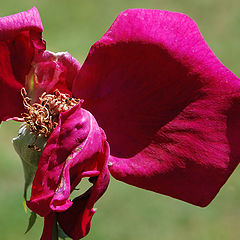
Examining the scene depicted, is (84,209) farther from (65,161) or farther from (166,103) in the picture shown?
(166,103)

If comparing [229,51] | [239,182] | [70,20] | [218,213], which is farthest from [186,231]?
[70,20]

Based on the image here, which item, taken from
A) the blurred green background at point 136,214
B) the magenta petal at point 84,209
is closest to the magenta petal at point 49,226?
the magenta petal at point 84,209

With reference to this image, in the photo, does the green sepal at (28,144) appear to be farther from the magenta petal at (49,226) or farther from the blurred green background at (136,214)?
the blurred green background at (136,214)

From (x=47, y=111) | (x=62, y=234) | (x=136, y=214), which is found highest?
(x=47, y=111)

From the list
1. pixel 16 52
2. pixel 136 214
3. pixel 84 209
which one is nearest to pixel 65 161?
pixel 84 209

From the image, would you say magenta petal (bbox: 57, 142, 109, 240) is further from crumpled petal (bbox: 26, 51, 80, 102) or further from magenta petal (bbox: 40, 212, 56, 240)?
crumpled petal (bbox: 26, 51, 80, 102)

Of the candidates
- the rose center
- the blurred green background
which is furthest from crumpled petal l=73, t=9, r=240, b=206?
the blurred green background
